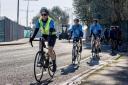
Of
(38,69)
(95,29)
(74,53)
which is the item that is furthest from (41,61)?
(95,29)

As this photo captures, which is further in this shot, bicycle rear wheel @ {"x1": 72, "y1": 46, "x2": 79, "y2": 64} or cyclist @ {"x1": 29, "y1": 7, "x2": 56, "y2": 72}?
bicycle rear wheel @ {"x1": 72, "y1": 46, "x2": 79, "y2": 64}

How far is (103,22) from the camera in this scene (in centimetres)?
5303

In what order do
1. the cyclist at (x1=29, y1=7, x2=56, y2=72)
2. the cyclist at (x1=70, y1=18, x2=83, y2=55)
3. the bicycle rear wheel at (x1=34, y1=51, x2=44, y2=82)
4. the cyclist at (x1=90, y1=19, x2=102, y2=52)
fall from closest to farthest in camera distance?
the bicycle rear wheel at (x1=34, y1=51, x2=44, y2=82)
the cyclist at (x1=29, y1=7, x2=56, y2=72)
the cyclist at (x1=70, y1=18, x2=83, y2=55)
the cyclist at (x1=90, y1=19, x2=102, y2=52)

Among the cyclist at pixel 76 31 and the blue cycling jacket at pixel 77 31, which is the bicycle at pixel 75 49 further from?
the blue cycling jacket at pixel 77 31

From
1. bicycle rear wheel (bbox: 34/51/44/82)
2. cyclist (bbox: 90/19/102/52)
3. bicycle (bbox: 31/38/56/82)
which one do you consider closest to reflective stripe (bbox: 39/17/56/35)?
bicycle (bbox: 31/38/56/82)

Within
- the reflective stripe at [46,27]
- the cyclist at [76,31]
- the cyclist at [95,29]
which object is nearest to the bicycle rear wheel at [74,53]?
the cyclist at [76,31]

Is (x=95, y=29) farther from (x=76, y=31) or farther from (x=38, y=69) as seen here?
(x=38, y=69)

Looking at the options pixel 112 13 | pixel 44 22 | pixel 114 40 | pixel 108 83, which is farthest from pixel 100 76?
pixel 112 13

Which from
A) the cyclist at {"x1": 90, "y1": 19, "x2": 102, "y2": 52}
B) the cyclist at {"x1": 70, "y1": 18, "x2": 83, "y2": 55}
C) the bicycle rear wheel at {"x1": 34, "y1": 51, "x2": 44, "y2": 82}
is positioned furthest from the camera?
the cyclist at {"x1": 90, "y1": 19, "x2": 102, "y2": 52}

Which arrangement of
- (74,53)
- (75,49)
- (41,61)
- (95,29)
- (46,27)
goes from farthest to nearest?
(95,29) < (75,49) < (74,53) < (46,27) < (41,61)

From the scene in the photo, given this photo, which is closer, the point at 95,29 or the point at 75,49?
the point at 75,49

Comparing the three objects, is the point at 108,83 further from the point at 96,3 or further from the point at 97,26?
the point at 96,3

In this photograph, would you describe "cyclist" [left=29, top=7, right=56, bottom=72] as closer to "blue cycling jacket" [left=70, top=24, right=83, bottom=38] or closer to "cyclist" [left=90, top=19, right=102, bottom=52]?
"blue cycling jacket" [left=70, top=24, right=83, bottom=38]

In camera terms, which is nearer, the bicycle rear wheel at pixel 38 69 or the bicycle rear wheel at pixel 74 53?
the bicycle rear wheel at pixel 38 69
